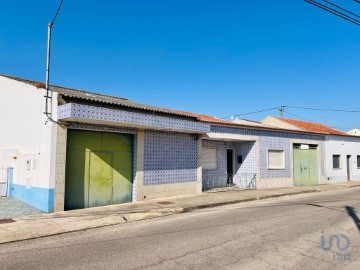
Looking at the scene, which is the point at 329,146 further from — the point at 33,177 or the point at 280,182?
the point at 33,177

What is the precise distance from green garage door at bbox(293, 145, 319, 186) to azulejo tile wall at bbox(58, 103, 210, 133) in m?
8.93

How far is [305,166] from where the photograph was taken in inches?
828

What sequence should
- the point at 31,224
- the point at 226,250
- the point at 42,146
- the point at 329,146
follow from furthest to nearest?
the point at 329,146 → the point at 42,146 → the point at 31,224 → the point at 226,250

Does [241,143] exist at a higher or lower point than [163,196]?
higher

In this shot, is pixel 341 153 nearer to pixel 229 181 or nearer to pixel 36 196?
pixel 229 181

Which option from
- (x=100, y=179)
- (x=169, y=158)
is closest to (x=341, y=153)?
(x=169, y=158)

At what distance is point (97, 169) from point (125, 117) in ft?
7.66

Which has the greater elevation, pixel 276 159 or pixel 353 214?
pixel 276 159

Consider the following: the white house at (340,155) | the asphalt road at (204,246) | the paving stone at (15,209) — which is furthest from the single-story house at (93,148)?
the white house at (340,155)

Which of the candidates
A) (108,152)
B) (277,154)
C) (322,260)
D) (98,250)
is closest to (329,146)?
(277,154)

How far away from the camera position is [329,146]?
22.8 metres

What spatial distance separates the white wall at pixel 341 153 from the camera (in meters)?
22.7

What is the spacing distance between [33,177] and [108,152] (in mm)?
2842

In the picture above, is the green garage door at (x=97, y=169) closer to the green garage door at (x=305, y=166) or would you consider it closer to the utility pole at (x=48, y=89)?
the utility pole at (x=48, y=89)
